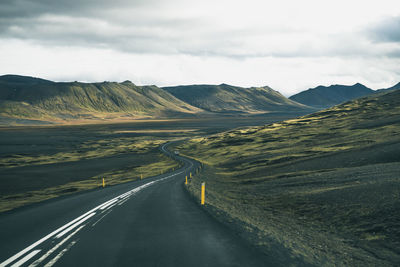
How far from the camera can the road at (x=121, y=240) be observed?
789cm

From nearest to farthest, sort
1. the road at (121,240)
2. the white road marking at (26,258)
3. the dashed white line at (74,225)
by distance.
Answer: the white road marking at (26,258) → the road at (121,240) → the dashed white line at (74,225)

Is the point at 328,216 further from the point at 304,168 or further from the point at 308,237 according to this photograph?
the point at 304,168

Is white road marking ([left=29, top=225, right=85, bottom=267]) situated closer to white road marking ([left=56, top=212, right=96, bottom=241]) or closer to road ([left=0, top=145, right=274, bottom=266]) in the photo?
road ([left=0, top=145, right=274, bottom=266])

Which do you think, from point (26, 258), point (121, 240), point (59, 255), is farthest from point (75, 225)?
point (26, 258)

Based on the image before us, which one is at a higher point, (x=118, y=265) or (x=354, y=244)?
(x=118, y=265)

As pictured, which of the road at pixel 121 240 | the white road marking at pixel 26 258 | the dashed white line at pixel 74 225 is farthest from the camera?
the dashed white line at pixel 74 225

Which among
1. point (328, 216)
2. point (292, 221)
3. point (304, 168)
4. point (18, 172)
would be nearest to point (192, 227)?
point (292, 221)

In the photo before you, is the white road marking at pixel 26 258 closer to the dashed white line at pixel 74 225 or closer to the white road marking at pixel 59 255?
the white road marking at pixel 59 255

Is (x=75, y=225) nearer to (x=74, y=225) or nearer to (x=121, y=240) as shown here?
(x=74, y=225)

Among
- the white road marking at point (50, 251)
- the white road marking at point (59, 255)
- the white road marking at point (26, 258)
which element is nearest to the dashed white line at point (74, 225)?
the white road marking at point (50, 251)

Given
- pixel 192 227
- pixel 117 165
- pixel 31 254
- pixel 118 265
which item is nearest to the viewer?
pixel 118 265

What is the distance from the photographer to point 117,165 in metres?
77.2

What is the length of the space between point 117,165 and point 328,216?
218 ft

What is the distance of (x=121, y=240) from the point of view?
967 cm
